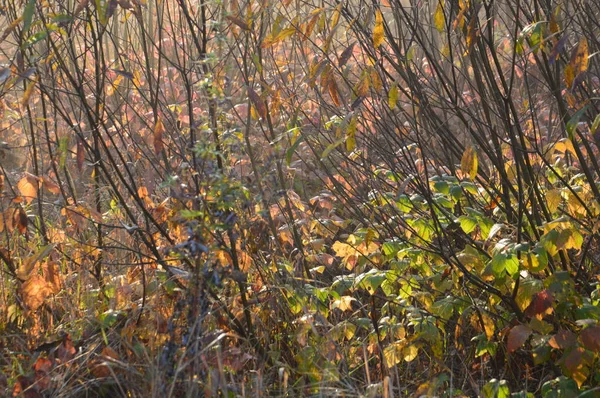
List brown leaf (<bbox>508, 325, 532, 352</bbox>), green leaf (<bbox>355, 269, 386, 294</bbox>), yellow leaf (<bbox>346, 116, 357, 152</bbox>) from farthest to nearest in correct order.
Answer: green leaf (<bbox>355, 269, 386, 294</bbox>) < brown leaf (<bbox>508, 325, 532, 352</bbox>) < yellow leaf (<bbox>346, 116, 357, 152</bbox>)

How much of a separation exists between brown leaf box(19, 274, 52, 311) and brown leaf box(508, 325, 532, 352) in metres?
1.67

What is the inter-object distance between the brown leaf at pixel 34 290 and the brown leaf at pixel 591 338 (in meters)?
1.89

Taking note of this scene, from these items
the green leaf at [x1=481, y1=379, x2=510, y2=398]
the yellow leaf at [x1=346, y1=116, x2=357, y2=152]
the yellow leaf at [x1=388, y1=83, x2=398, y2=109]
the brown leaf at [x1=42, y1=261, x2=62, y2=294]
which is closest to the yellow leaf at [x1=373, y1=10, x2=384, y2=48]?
the yellow leaf at [x1=388, y1=83, x2=398, y2=109]

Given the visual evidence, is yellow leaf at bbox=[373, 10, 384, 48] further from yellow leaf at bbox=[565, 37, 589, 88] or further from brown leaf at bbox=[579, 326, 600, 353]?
brown leaf at bbox=[579, 326, 600, 353]

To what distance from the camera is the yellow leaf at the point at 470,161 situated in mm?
2326

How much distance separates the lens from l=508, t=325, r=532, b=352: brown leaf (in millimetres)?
2410

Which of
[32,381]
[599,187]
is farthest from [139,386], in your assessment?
[599,187]

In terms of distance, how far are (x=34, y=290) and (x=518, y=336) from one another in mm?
1726

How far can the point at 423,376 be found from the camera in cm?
298

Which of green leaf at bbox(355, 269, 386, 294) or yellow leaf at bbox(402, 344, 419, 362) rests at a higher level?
green leaf at bbox(355, 269, 386, 294)

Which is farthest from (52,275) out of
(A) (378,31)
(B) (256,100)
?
(A) (378,31)

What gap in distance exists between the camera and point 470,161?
2340 mm

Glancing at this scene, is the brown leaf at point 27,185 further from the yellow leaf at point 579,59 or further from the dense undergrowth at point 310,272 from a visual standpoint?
the yellow leaf at point 579,59

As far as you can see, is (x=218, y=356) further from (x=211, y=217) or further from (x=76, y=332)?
(x=76, y=332)
